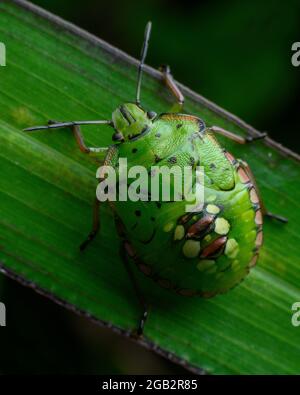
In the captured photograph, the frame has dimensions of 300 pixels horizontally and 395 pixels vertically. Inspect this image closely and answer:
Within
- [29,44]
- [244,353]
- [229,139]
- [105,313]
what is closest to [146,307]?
[105,313]

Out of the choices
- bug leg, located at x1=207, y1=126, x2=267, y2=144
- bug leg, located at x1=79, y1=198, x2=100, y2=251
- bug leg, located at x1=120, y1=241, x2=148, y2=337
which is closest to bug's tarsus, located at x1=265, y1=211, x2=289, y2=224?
bug leg, located at x1=207, y1=126, x2=267, y2=144

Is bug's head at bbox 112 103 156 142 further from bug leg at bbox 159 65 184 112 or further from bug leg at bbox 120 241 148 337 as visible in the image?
bug leg at bbox 120 241 148 337

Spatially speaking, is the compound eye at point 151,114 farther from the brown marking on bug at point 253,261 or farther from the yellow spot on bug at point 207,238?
the brown marking on bug at point 253,261

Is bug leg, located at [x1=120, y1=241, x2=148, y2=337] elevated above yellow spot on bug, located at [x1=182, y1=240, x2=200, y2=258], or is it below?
below

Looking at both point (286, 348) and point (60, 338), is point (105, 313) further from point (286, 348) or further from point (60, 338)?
point (286, 348)

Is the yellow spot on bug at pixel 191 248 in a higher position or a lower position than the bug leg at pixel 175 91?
lower

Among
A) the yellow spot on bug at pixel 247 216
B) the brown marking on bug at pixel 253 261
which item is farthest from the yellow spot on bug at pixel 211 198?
the brown marking on bug at pixel 253 261

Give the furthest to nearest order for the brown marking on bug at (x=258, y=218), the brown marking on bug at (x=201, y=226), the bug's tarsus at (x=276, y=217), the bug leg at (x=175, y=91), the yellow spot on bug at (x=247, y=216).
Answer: the bug's tarsus at (x=276, y=217) → the bug leg at (x=175, y=91) → the brown marking on bug at (x=258, y=218) → the yellow spot on bug at (x=247, y=216) → the brown marking on bug at (x=201, y=226)

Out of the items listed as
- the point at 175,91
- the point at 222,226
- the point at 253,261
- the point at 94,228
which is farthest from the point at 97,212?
the point at 253,261
